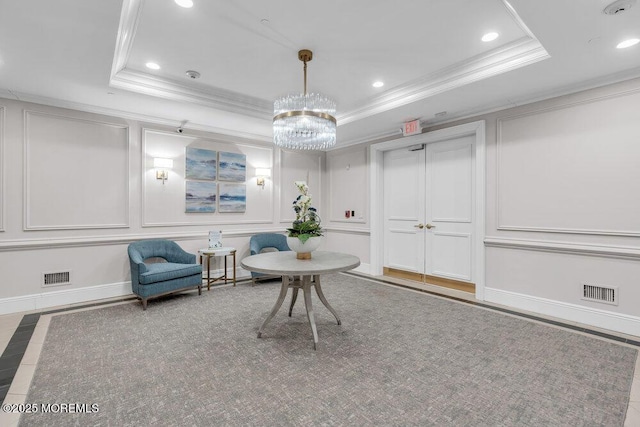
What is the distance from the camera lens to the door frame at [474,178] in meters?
4.16

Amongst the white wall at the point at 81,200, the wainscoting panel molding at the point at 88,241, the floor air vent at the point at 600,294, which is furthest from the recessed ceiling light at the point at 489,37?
the wainscoting panel molding at the point at 88,241

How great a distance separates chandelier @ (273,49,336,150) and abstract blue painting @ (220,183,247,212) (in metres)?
2.12

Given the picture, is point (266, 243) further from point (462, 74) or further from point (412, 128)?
point (462, 74)

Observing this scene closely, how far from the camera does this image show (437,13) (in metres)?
2.48

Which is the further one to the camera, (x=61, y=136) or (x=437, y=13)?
(x=61, y=136)

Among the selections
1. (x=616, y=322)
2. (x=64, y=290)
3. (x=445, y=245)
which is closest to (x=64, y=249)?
(x=64, y=290)

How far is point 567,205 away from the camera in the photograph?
3465 mm

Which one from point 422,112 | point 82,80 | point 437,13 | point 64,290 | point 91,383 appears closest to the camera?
point 91,383

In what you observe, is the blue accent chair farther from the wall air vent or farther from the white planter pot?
the wall air vent

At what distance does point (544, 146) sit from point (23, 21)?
199 inches

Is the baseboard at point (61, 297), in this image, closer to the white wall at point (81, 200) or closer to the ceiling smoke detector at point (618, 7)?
the white wall at point (81, 200)

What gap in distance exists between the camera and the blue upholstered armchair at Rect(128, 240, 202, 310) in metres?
3.80

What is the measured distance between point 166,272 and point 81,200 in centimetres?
151

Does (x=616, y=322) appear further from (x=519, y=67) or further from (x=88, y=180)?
(x=88, y=180)
